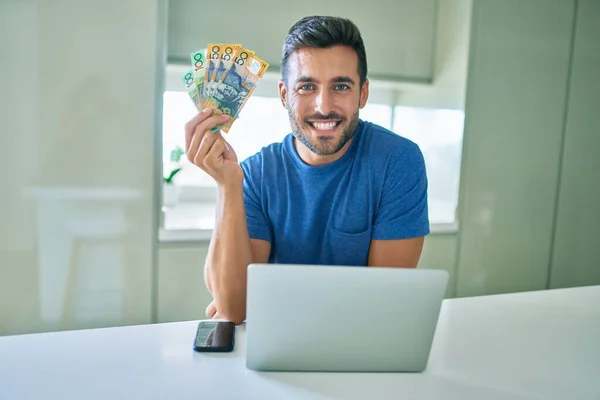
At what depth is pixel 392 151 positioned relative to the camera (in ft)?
5.46

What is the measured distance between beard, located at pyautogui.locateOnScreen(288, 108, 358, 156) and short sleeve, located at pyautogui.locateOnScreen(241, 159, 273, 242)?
0.19 metres

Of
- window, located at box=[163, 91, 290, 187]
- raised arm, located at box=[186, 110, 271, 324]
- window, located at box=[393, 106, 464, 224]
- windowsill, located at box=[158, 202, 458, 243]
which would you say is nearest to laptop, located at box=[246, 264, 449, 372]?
raised arm, located at box=[186, 110, 271, 324]

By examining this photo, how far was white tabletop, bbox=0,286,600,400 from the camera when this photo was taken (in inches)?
38.3

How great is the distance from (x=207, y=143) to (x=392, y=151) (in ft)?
1.87

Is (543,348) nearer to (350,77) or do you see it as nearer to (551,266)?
(350,77)

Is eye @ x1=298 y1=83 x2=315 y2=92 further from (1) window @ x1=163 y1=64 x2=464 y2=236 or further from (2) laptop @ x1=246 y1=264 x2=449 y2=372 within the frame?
(1) window @ x1=163 y1=64 x2=464 y2=236

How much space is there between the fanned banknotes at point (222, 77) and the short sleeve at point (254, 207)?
25 cm

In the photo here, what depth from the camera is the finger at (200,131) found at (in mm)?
1485

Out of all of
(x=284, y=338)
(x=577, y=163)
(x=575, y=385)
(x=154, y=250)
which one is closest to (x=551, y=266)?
(x=577, y=163)

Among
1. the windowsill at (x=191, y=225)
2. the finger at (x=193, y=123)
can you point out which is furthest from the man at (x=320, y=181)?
the windowsill at (x=191, y=225)

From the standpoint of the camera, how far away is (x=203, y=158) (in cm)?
150

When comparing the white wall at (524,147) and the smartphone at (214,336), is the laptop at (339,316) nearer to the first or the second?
the smartphone at (214,336)

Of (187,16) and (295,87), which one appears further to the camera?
(187,16)

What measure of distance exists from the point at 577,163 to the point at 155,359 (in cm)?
347
